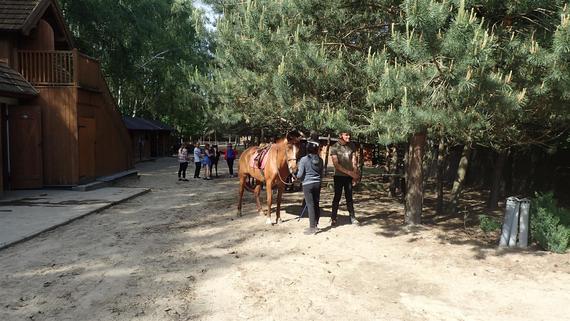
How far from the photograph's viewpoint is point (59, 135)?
13430 mm

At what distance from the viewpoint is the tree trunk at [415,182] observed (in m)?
8.10

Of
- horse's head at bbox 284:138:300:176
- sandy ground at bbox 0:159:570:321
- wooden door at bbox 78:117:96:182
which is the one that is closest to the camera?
sandy ground at bbox 0:159:570:321

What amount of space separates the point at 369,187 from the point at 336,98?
7.56 m

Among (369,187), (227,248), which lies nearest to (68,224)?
(227,248)

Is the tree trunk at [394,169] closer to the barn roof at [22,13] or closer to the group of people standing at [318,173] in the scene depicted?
the group of people standing at [318,173]

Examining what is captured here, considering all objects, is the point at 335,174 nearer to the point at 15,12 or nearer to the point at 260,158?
the point at 260,158

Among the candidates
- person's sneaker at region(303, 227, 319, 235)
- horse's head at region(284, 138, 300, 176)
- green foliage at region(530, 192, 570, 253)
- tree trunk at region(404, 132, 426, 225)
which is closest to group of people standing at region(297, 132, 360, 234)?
person's sneaker at region(303, 227, 319, 235)

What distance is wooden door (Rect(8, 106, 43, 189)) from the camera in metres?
12.9

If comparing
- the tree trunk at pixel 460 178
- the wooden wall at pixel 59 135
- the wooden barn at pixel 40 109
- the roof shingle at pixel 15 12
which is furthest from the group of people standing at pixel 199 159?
the tree trunk at pixel 460 178

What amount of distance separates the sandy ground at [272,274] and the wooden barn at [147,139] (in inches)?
918

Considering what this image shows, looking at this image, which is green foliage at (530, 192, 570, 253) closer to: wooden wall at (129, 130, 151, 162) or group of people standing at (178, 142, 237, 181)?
Answer: group of people standing at (178, 142, 237, 181)

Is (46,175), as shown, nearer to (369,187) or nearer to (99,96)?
(99,96)

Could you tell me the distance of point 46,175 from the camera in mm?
13398

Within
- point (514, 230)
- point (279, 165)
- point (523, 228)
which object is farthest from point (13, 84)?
point (523, 228)
